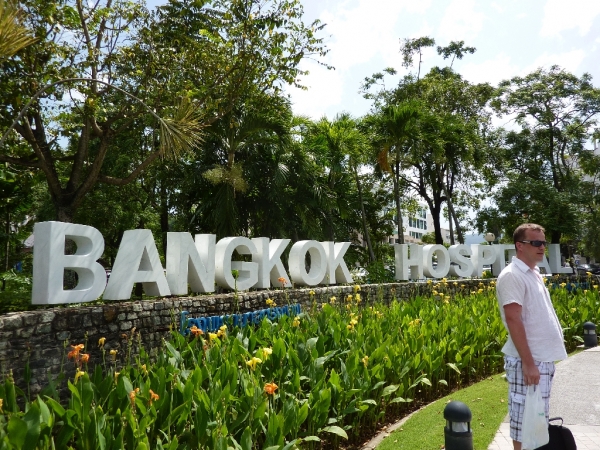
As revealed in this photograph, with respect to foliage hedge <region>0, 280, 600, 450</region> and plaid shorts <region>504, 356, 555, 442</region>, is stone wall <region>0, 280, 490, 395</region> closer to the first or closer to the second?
foliage hedge <region>0, 280, 600, 450</region>

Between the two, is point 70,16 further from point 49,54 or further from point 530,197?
point 530,197

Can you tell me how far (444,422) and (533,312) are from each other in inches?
91.7

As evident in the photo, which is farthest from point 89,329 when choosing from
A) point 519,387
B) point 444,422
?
point 519,387

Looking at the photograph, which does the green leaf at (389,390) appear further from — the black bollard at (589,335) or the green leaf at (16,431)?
the black bollard at (589,335)

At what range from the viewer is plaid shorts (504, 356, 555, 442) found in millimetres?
3504

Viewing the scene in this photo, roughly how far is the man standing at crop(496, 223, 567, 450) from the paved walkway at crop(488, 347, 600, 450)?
52.8 inches

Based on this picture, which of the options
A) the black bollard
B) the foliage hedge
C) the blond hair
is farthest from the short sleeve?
the black bollard

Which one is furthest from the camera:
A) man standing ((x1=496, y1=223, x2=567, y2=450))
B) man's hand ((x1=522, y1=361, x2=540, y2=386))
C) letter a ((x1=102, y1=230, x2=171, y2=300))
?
letter a ((x1=102, y1=230, x2=171, y2=300))

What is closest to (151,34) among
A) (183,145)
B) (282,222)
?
(183,145)

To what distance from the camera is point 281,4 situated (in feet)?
43.6

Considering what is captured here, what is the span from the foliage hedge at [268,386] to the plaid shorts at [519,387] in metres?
1.46

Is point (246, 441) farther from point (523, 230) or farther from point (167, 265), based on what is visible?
point (167, 265)

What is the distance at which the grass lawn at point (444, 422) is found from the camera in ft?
16.1

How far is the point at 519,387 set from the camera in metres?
3.55
